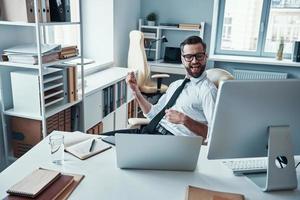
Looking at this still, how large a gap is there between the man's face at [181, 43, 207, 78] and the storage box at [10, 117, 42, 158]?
1.13 m

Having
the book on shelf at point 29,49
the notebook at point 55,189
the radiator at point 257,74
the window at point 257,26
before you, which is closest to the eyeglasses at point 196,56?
the book on shelf at point 29,49

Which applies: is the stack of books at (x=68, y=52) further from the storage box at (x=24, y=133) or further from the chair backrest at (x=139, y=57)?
the chair backrest at (x=139, y=57)

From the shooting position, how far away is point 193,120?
172 cm

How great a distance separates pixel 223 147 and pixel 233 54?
362cm

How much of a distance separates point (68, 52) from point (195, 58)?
3.38ft

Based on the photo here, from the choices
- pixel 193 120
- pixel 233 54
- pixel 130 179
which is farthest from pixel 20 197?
pixel 233 54

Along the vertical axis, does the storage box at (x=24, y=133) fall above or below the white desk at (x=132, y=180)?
below

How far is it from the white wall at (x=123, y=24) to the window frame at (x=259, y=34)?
3.91 ft

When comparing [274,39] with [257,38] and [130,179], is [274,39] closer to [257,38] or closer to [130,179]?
[257,38]

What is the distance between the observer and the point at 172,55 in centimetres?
445

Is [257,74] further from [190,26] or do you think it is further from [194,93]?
[194,93]

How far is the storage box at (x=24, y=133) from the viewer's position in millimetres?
2117

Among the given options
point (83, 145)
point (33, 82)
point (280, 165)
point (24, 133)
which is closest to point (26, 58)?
point (33, 82)

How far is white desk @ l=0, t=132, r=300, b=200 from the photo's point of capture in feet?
3.53
